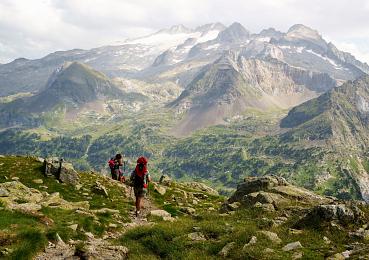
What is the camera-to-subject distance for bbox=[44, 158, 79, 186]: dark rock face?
43750 mm

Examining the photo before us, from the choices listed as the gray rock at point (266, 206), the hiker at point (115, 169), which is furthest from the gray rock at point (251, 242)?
the hiker at point (115, 169)

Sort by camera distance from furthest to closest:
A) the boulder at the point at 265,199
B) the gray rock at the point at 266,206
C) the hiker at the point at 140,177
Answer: the hiker at the point at 140,177 → the boulder at the point at 265,199 → the gray rock at the point at 266,206

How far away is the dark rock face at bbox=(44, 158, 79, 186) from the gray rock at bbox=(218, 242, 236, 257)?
27.6m

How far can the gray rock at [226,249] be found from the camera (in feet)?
62.3

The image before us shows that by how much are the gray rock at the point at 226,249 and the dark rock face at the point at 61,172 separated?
2761 centimetres

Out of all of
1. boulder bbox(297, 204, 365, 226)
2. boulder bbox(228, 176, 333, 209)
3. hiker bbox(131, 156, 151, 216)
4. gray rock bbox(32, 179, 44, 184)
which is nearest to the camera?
boulder bbox(297, 204, 365, 226)

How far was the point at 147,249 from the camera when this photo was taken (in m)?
20.9

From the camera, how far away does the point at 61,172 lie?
4388 cm

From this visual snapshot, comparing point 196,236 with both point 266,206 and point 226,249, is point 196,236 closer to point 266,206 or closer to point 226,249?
point 226,249

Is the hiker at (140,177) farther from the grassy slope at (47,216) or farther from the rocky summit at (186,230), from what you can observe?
the grassy slope at (47,216)

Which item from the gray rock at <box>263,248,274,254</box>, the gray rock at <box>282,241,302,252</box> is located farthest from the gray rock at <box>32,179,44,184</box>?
the gray rock at <box>282,241,302,252</box>

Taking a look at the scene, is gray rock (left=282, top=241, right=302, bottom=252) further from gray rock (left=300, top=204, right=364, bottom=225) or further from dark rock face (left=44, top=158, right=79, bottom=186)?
dark rock face (left=44, top=158, right=79, bottom=186)

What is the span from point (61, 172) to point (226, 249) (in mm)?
29027

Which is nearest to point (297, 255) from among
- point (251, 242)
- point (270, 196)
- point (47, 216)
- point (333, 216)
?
point (251, 242)
